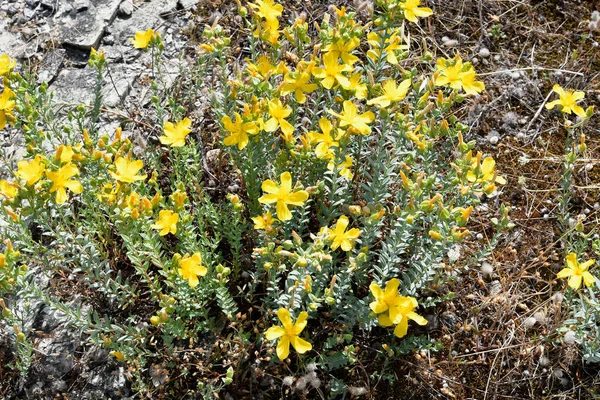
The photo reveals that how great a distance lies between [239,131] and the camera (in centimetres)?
296

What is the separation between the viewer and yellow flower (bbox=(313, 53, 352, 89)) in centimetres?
297

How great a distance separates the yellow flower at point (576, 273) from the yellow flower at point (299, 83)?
65.9 inches

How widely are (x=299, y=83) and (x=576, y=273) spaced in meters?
1.81

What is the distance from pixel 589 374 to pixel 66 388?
2.94 m

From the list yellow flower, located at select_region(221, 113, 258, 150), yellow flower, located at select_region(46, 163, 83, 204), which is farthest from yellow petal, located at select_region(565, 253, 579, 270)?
yellow flower, located at select_region(46, 163, 83, 204)

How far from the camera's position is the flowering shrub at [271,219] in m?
2.78

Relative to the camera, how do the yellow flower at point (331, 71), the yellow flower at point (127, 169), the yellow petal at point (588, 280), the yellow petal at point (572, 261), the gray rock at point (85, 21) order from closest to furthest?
the yellow flower at point (127, 169) → the yellow flower at point (331, 71) → the yellow petal at point (588, 280) → the yellow petal at point (572, 261) → the gray rock at point (85, 21)

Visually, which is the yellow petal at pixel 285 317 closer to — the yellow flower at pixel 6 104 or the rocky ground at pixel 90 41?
the yellow flower at pixel 6 104

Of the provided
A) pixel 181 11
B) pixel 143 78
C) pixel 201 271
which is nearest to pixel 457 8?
pixel 181 11

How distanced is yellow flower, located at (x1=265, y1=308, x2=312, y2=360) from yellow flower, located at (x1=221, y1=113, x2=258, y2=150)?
Answer: 2.86ft

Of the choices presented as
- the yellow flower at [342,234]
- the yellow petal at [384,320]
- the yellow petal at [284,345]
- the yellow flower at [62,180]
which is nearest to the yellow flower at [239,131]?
the yellow flower at [342,234]

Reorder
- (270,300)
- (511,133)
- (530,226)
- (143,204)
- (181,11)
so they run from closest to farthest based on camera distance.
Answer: (143,204), (270,300), (530,226), (511,133), (181,11)

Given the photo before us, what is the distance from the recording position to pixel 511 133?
4215 mm

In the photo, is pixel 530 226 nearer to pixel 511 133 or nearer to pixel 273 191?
pixel 511 133
